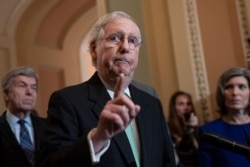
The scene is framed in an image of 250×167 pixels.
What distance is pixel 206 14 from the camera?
12.4ft

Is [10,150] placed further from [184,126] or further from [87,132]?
[184,126]

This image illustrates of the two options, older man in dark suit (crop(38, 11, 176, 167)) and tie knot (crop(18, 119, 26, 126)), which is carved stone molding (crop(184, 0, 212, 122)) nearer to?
tie knot (crop(18, 119, 26, 126))

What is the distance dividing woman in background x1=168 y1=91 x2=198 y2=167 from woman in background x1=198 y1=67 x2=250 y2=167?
25cm

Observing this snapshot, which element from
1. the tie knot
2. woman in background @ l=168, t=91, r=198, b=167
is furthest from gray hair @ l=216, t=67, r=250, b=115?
the tie knot

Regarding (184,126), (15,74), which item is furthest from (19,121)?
(184,126)

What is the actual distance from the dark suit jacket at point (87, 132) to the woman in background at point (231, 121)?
0.87m

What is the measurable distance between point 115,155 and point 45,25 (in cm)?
516

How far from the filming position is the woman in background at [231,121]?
104 inches

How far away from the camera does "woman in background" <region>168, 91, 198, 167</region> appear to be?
9.89ft

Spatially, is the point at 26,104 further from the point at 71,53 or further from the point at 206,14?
the point at 71,53

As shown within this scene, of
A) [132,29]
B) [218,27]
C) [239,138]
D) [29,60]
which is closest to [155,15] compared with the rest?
[218,27]

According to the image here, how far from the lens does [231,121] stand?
2.83 meters

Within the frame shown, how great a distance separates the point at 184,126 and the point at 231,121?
16.3 inches

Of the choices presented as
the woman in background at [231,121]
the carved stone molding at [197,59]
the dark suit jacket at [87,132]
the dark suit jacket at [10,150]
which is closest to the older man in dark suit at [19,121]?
the dark suit jacket at [10,150]
